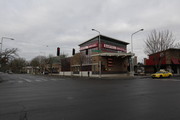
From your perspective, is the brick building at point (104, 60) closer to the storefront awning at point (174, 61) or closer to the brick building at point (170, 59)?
the brick building at point (170, 59)

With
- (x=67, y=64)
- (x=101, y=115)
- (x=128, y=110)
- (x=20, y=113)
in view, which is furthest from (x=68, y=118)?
(x=67, y=64)

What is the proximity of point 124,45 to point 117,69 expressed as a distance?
1562 cm

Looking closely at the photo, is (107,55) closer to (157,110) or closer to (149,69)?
(149,69)

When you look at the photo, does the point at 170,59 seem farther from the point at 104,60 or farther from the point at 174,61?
the point at 104,60

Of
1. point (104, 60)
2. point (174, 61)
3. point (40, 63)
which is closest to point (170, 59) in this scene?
point (174, 61)

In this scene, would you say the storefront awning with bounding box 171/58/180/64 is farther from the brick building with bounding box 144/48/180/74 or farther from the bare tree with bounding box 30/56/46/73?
the bare tree with bounding box 30/56/46/73

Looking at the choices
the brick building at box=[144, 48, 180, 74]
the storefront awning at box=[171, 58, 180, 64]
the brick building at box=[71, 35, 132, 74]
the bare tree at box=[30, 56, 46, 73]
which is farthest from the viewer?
the bare tree at box=[30, 56, 46, 73]

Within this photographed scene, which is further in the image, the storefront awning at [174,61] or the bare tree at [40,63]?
the bare tree at [40,63]

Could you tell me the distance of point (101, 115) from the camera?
4711 mm

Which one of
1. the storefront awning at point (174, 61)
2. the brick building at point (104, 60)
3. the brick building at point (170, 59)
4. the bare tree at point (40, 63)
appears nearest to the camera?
the brick building at point (104, 60)

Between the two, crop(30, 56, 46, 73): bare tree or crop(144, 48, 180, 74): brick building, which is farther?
crop(30, 56, 46, 73): bare tree

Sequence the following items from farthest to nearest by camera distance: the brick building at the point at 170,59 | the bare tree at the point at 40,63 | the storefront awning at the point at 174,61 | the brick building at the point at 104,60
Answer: the bare tree at the point at 40,63 → the storefront awning at the point at 174,61 → the brick building at the point at 170,59 → the brick building at the point at 104,60

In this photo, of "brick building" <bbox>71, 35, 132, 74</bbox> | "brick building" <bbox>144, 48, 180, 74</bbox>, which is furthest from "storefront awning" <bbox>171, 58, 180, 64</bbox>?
"brick building" <bbox>71, 35, 132, 74</bbox>

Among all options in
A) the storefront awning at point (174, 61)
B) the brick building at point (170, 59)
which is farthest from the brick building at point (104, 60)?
the storefront awning at point (174, 61)
